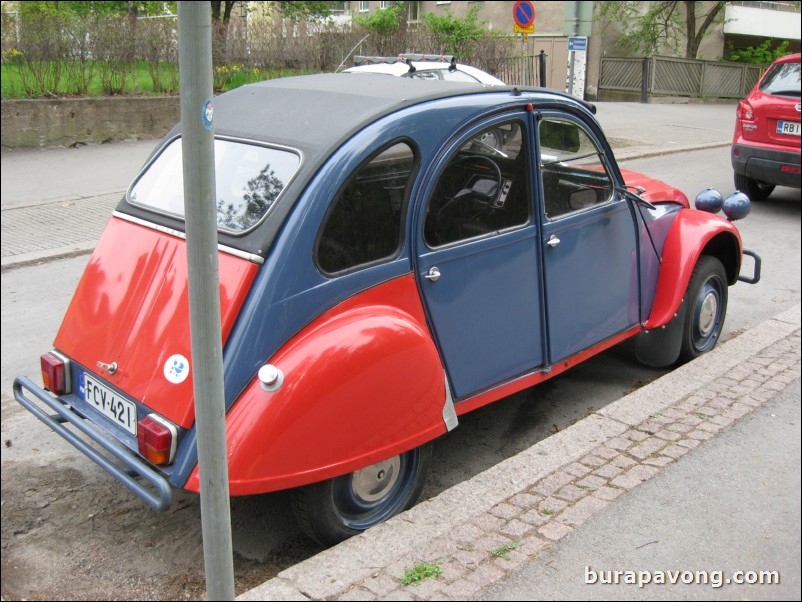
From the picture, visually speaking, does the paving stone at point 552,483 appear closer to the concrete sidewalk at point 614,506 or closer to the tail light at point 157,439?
the concrete sidewalk at point 614,506

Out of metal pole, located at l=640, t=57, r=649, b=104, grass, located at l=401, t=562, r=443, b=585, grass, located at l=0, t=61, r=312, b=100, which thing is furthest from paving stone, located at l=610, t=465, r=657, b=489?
metal pole, located at l=640, t=57, r=649, b=104

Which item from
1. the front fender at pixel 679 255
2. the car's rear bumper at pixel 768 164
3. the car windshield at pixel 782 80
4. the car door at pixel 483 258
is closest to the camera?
the car door at pixel 483 258

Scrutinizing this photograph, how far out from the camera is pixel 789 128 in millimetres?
10469

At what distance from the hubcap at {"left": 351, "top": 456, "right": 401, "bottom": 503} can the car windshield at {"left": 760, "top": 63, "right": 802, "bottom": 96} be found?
9.10 metres

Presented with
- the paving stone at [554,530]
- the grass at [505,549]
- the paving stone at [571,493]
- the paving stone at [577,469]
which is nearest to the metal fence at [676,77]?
the paving stone at [577,469]

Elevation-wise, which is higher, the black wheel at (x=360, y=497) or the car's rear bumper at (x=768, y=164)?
the car's rear bumper at (x=768, y=164)

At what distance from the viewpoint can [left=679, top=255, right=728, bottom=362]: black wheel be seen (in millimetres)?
5414

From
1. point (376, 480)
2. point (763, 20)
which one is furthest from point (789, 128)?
point (763, 20)

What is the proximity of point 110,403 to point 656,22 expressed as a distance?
2972 centimetres

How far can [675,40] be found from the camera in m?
30.5

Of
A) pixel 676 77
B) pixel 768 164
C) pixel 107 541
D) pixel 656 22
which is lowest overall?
pixel 107 541

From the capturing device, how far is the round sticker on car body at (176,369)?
10.9ft

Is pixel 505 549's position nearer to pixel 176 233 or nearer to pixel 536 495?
pixel 536 495

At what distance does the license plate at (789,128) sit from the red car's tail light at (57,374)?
30.8 ft
